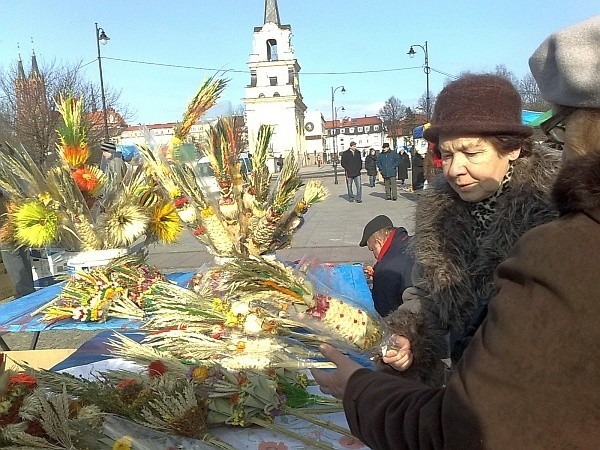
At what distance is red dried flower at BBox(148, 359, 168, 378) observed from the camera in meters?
1.92

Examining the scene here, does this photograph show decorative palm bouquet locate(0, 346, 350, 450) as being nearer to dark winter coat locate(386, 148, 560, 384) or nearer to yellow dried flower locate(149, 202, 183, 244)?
dark winter coat locate(386, 148, 560, 384)

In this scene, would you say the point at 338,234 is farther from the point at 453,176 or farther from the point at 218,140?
the point at 453,176

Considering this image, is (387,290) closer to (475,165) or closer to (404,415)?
(475,165)

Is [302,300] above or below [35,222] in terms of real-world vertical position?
below

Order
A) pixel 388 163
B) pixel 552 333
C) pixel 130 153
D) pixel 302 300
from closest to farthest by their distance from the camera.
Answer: pixel 552 333 → pixel 302 300 → pixel 130 153 → pixel 388 163

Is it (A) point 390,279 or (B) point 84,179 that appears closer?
(A) point 390,279

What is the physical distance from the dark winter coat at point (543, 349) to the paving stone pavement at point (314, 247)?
6.40 ft

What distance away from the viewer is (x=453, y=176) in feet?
5.54

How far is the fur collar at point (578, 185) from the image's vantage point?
737 millimetres

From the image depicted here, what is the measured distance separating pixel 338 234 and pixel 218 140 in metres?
6.47

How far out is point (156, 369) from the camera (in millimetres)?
1958

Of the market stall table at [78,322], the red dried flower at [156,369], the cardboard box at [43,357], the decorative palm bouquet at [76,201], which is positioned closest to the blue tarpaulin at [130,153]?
the decorative palm bouquet at [76,201]

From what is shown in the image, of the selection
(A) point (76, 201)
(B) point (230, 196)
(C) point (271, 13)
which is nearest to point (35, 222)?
(A) point (76, 201)

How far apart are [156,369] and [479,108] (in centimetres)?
142
